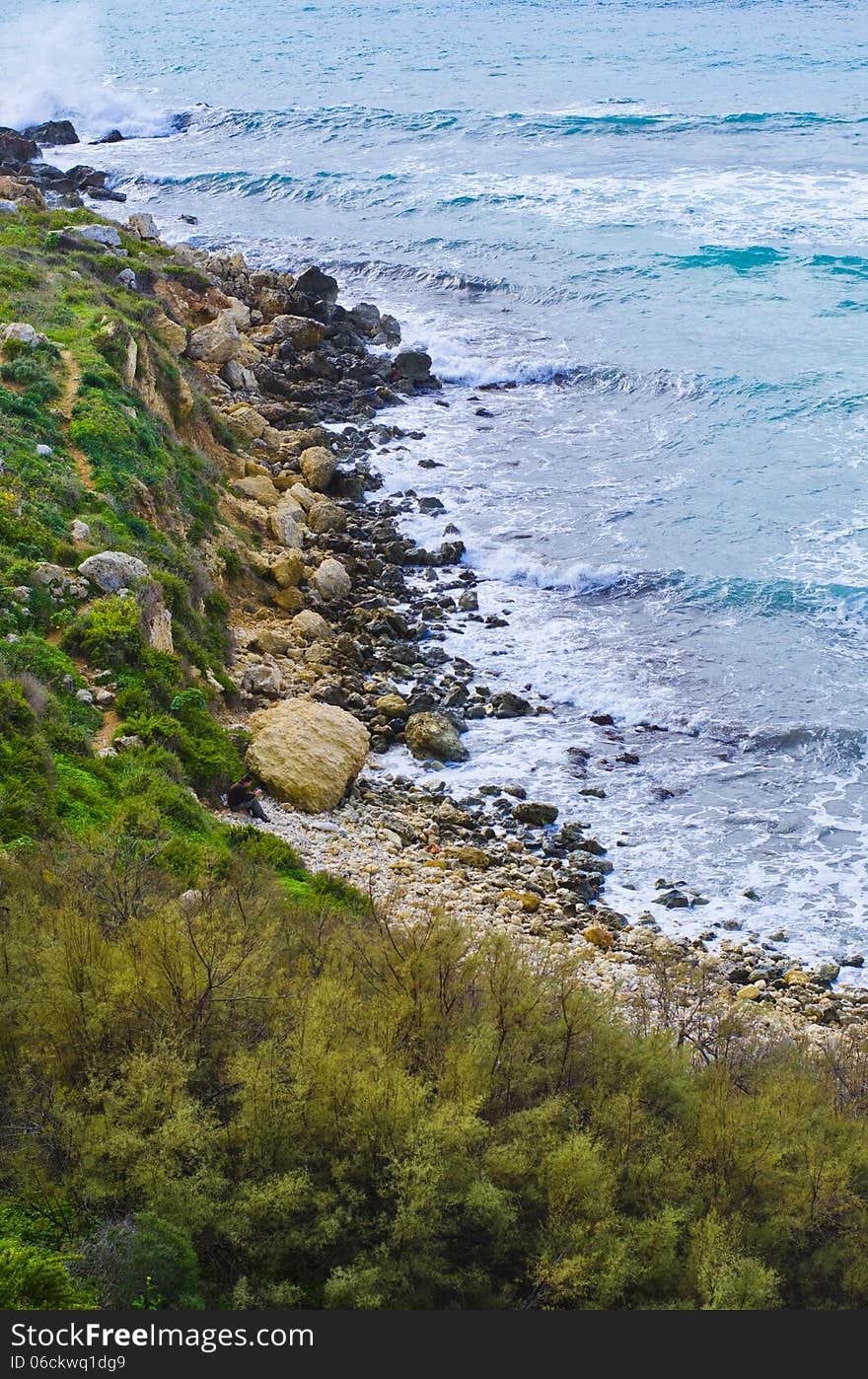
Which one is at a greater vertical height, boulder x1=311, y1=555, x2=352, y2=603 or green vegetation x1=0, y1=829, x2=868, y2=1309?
green vegetation x1=0, y1=829, x2=868, y2=1309

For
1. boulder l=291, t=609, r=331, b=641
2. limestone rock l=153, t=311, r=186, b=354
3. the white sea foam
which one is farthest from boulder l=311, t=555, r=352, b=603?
the white sea foam

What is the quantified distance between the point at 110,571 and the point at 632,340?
24366mm

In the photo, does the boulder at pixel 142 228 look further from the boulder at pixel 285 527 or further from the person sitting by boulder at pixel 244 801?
the person sitting by boulder at pixel 244 801

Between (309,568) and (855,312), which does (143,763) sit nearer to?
(309,568)

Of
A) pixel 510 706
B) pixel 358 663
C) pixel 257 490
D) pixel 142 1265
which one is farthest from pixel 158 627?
pixel 142 1265

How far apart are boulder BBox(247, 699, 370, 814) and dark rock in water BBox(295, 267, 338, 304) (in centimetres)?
2331

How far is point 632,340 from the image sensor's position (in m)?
35.6

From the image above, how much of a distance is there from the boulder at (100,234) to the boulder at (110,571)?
17451 mm

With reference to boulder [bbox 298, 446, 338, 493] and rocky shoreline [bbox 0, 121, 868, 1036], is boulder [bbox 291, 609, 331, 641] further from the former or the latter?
boulder [bbox 298, 446, 338, 493]

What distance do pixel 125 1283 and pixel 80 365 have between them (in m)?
18.4

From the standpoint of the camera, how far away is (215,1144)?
26.0 feet

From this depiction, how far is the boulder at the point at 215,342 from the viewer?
29422mm

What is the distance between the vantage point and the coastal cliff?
24.8ft

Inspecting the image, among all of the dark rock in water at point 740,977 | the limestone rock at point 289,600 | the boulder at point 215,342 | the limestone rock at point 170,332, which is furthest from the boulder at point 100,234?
the dark rock in water at point 740,977
